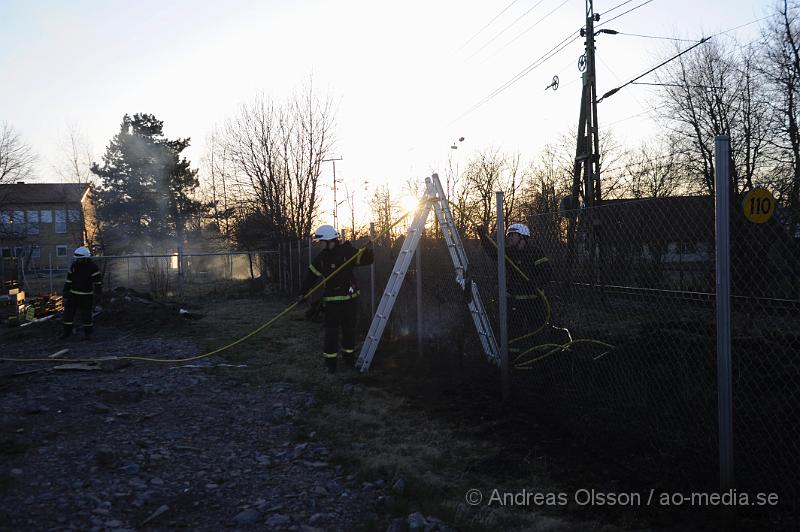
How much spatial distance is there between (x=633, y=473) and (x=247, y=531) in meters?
2.56

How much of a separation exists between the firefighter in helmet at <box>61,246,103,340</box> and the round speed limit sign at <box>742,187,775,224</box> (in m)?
11.2

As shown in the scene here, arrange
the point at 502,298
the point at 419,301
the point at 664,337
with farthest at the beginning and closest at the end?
the point at 419,301, the point at 502,298, the point at 664,337

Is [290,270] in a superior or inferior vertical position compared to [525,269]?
inferior

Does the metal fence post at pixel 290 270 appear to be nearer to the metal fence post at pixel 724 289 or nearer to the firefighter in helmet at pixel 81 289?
the firefighter in helmet at pixel 81 289

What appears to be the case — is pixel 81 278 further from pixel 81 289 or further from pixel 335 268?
pixel 335 268

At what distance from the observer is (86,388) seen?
6859 millimetres

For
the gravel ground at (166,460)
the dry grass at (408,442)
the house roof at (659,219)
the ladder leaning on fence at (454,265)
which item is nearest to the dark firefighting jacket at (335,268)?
the ladder leaning on fence at (454,265)

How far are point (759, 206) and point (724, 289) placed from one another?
480mm

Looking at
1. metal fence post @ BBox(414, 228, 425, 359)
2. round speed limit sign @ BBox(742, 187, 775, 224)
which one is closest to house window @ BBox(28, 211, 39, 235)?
metal fence post @ BBox(414, 228, 425, 359)

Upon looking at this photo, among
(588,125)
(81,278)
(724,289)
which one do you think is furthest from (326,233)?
(588,125)

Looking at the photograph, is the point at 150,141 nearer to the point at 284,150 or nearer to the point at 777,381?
the point at 284,150

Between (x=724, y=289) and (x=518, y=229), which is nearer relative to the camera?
(x=724, y=289)

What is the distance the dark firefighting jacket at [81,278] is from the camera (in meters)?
10.8

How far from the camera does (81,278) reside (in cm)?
1081
